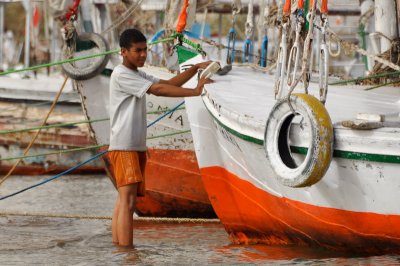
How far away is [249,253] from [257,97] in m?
1.39

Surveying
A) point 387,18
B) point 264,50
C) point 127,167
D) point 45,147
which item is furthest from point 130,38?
point 45,147

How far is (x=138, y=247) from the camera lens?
27.1 ft

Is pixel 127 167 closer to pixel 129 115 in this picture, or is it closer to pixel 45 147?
pixel 129 115

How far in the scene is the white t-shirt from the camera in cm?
773

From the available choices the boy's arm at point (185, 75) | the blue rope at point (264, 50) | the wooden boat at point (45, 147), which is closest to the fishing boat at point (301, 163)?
the boy's arm at point (185, 75)

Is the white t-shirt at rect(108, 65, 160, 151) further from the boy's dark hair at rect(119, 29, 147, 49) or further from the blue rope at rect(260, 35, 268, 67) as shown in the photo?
the blue rope at rect(260, 35, 268, 67)

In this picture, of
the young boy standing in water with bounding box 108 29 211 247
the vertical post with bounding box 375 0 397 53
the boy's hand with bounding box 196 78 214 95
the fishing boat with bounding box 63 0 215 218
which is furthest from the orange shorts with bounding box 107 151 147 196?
the vertical post with bounding box 375 0 397 53

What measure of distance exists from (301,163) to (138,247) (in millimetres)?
1670

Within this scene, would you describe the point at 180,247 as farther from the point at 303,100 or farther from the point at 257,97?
the point at 303,100

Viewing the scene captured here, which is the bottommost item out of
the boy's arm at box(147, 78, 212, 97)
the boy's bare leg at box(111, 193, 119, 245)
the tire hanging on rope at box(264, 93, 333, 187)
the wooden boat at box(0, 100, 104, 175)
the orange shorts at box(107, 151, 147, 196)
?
the wooden boat at box(0, 100, 104, 175)

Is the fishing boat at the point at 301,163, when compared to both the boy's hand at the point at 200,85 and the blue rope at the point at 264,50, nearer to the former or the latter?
the boy's hand at the point at 200,85

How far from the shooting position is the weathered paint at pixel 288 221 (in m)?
7.06

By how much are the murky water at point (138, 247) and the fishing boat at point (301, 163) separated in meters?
0.16

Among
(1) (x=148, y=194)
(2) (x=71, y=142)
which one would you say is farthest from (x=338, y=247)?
(2) (x=71, y=142)
